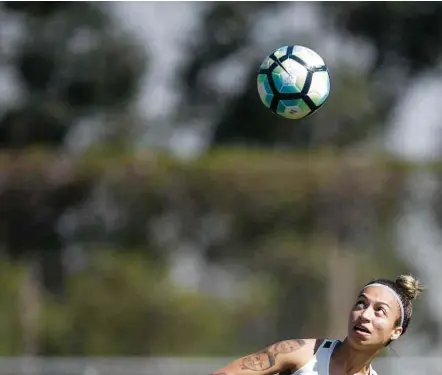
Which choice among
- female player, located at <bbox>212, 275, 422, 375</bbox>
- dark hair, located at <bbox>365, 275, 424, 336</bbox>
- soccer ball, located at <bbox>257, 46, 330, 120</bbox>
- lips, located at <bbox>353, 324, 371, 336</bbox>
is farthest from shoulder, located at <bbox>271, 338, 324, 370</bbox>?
soccer ball, located at <bbox>257, 46, 330, 120</bbox>

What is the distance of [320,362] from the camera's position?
7.48m

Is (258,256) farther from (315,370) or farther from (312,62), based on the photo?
(315,370)

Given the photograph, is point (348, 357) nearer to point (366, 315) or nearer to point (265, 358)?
point (366, 315)

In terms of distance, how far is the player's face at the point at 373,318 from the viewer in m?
7.37

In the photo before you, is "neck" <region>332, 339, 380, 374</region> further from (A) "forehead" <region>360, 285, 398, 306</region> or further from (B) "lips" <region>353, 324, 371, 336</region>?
(A) "forehead" <region>360, 285, 398, 306</region>

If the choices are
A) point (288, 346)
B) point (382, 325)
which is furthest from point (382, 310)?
point (288, 346)

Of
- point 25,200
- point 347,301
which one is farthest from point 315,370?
point 25,200

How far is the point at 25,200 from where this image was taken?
29344 mm

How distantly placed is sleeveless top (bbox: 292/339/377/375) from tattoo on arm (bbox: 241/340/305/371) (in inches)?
4.6

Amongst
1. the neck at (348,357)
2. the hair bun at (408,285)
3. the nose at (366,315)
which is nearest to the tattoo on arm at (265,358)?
the neck at (348,357)

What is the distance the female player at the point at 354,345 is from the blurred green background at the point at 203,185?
18.7 meters

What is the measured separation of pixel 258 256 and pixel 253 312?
3.86 feet

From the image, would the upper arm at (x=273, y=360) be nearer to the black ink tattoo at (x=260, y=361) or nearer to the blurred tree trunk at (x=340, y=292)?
the black ink tattoo at (x=260, y=361)

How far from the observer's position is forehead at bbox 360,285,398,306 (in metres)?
7.46
